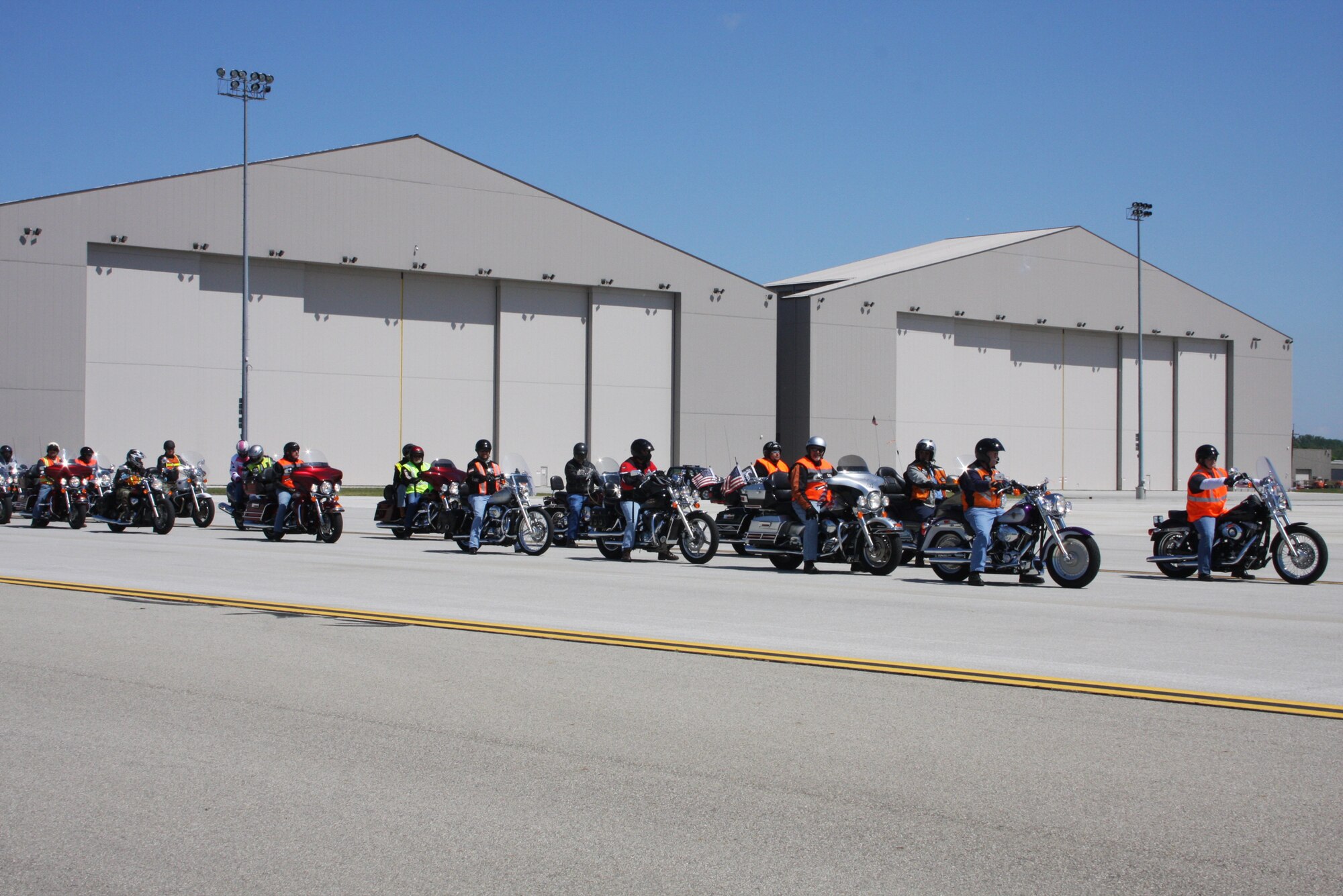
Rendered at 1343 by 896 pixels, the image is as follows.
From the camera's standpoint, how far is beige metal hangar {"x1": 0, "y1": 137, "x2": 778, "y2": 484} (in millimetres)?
43000

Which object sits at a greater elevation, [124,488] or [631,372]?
[631,372]

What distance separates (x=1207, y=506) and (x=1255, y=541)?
0.68 metres

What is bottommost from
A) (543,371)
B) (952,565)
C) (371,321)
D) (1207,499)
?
(952,565)

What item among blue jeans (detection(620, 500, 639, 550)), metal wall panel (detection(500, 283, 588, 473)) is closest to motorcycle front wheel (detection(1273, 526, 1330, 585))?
blue jeans (detection(620, 500, 639, 550))

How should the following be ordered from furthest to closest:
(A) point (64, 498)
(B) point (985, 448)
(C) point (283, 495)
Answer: (A) point (64, 498) → (C) point (283, 495) → (B) point (985, 448)

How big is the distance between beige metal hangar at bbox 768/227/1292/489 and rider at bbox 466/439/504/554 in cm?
3576

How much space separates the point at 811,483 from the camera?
54.9 feet

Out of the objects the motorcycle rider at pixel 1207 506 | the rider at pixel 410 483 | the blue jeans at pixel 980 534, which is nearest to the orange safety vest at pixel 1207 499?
the motorcycle rider at pixel 1207 506

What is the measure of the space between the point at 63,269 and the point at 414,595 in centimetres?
3523

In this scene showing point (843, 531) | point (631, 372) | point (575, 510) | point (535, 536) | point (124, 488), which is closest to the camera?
point (843, 531)

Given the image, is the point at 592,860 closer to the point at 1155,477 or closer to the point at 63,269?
the point at 63,269

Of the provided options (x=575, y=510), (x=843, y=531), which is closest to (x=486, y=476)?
(x=575, y=510)

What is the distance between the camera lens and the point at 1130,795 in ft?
18.0

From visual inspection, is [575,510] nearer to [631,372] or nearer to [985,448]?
[985,448]
